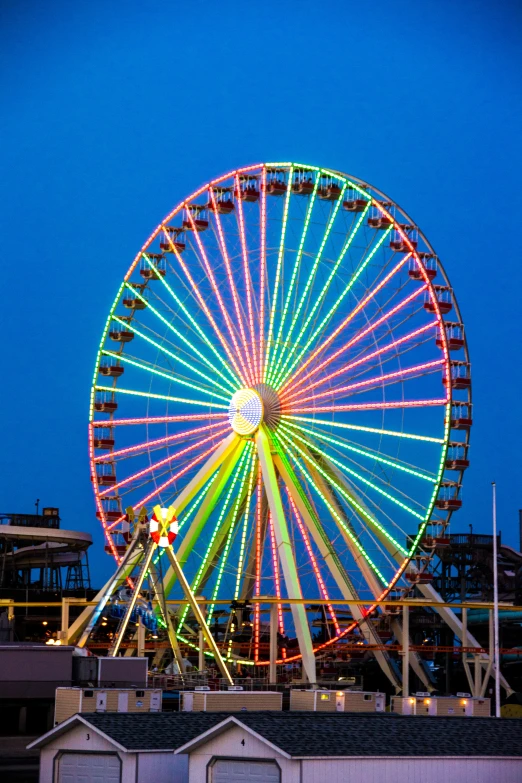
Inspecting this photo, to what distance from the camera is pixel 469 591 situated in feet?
283

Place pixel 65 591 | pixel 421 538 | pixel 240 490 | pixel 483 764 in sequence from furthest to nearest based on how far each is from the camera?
pixel 65 591
pixel 240 490
pixel 421 538
pixel 483 764

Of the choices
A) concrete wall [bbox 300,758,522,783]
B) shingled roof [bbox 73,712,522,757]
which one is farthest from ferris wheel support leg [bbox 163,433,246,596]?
concrete wall [bbox 300,758,522,783]

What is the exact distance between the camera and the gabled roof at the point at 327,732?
3350 centimetres

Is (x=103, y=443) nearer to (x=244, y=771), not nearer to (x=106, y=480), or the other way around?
(x=106, y=480)

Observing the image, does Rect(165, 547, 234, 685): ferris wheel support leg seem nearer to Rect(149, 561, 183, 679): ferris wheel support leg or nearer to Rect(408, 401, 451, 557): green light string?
Rect(149, 561, 183, 679): ferris wheel support leg

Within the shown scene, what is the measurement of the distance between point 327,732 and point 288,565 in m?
22.9

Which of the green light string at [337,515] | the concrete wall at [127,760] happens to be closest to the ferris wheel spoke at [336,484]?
the green light string at [337,515]

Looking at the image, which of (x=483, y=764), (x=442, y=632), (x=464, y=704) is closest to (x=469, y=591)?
(x=442, y=632)

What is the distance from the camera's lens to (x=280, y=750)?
106ft

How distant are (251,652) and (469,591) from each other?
23.0m

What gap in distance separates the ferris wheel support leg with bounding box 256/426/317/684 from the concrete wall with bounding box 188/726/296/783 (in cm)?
2273

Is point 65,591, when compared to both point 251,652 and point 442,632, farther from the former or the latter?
point 251,652

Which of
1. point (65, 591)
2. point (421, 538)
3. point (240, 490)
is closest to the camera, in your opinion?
point (421, 538)

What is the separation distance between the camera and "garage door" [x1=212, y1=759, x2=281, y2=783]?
32.9m
